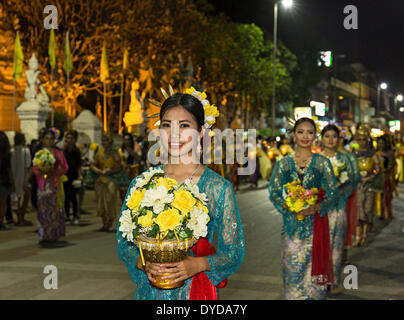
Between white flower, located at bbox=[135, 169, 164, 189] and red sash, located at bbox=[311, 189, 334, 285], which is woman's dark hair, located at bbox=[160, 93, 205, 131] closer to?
white flower, located at bbox=[135, 169, 164, 189]

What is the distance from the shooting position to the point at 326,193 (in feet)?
23.0

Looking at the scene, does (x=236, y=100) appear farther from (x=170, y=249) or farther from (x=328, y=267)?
(x=170, y=249)

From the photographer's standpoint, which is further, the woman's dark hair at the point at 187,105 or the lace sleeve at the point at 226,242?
the woman's dark hair at the point at 187,105

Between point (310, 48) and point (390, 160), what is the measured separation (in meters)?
49.3

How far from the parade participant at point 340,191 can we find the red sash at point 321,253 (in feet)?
4.06

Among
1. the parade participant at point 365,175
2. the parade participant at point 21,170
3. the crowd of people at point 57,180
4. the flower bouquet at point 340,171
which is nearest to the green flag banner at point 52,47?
the crowd of people at point 57,180

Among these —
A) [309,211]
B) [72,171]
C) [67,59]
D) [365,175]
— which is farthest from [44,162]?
[67,59]

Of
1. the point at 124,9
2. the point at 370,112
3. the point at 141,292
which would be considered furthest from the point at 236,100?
the point at 370,112

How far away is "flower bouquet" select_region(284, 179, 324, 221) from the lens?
678 centimetres

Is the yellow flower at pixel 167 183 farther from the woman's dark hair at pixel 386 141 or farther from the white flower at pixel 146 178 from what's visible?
the woman's dark hair at pixel 386 141

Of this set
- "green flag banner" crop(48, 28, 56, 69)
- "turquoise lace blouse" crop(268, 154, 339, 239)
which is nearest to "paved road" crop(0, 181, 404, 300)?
"turquoise lace blouse" crop(268, 154, 339, 239)

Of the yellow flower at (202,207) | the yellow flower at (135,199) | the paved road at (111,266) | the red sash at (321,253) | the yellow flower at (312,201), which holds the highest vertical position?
the yellow flower at (135,199)

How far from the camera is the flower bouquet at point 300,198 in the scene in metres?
6.78

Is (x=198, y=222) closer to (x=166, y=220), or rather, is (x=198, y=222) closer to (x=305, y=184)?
(x=166, y=220)
